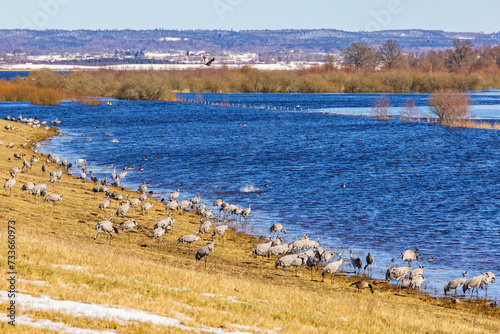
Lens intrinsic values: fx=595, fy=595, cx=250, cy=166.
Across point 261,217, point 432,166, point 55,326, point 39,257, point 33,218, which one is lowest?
point 55,326

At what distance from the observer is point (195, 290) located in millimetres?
19172

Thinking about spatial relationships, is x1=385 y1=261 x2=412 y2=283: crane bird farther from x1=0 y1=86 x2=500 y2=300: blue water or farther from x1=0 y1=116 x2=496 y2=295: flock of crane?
x1=0 y1=86 x2=500 y2=300: blue water

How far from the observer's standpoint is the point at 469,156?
7188 centimetres

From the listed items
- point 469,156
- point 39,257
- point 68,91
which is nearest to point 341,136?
point 469,156

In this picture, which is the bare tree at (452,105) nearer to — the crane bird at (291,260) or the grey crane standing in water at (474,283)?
the grey crane standing in water at (474,283)

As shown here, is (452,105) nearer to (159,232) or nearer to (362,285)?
(159,232)

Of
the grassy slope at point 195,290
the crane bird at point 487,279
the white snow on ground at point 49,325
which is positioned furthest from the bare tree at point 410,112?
the white snow on ground at point 49,325

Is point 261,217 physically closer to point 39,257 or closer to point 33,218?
point 33,218

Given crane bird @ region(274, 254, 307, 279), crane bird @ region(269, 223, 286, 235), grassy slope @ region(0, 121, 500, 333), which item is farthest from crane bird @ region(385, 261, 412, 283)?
crane bird @ region(269, 223, 286, 235)

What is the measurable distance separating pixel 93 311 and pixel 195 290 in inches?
184

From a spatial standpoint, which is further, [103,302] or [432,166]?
[432,166]

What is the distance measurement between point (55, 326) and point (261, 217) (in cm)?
2782

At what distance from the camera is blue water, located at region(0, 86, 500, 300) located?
36.2 meters

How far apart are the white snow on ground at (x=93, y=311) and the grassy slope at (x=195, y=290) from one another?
31 cm
